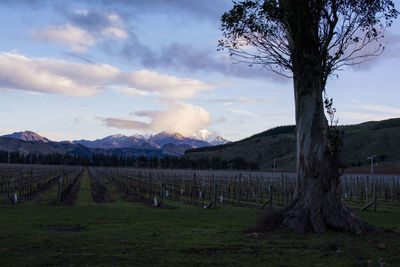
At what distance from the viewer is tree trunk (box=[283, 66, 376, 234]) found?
12.5 m

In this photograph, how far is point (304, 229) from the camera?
484 inches

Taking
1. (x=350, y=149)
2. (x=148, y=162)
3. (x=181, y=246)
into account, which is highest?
(x=350, y=149)

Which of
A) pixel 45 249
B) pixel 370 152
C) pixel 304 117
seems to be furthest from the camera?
pixel 370 152

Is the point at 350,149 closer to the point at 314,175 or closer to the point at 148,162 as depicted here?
the point at 148,162

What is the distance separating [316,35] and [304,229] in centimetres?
611

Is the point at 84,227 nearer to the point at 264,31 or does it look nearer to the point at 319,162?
the point at 319,162

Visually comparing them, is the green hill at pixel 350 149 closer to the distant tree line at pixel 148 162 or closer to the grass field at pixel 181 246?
the distant tree line at pixel 148 162

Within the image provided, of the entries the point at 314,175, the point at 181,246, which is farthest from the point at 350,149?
the point at 181,246

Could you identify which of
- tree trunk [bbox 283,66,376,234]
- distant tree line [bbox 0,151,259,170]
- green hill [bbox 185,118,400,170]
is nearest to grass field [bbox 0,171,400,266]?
tree trunk [bbox 283,66,376,234]

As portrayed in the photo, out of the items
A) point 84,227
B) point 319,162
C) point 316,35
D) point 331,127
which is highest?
point 316,35

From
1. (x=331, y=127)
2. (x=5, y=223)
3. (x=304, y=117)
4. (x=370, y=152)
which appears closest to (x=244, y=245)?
(x=304, y=117)

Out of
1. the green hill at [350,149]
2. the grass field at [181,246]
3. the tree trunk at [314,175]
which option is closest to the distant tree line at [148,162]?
the green hill at [350,149]

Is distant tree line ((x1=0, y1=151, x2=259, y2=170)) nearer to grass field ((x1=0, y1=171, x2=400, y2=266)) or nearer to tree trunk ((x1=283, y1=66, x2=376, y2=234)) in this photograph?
tree trunk ((x1=283, y1=66, x2=376, y2=234))

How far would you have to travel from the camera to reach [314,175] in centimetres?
1286
